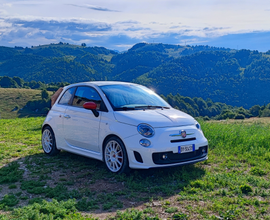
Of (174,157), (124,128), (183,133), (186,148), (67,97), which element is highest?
(67,97)

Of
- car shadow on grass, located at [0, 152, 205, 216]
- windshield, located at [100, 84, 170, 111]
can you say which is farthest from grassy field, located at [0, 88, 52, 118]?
windshield, located at [100, 84, 170, 111]

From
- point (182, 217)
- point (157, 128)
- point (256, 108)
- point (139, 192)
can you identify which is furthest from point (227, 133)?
point (256, 108)

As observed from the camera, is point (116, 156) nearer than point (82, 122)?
Yes

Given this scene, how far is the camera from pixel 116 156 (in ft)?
20.0

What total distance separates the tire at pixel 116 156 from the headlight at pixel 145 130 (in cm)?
47

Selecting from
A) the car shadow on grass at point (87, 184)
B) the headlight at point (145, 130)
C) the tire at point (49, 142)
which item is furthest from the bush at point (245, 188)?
the tire at point (49, 142)

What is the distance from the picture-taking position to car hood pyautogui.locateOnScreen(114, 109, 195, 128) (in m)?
5.90

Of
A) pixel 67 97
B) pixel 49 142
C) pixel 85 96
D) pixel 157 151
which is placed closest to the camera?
pixel 157 151

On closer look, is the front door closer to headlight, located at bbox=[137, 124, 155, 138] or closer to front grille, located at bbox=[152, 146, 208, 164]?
headlight, located at bbox=[137, 124, 155, 138]

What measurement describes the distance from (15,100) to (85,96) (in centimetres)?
11605

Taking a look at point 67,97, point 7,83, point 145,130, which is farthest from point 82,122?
point 7,83

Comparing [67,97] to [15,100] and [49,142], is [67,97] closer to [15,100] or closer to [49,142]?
[49,142]

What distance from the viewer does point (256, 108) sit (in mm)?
91562

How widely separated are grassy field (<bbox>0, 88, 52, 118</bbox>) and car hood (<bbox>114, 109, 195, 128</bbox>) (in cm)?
10669
